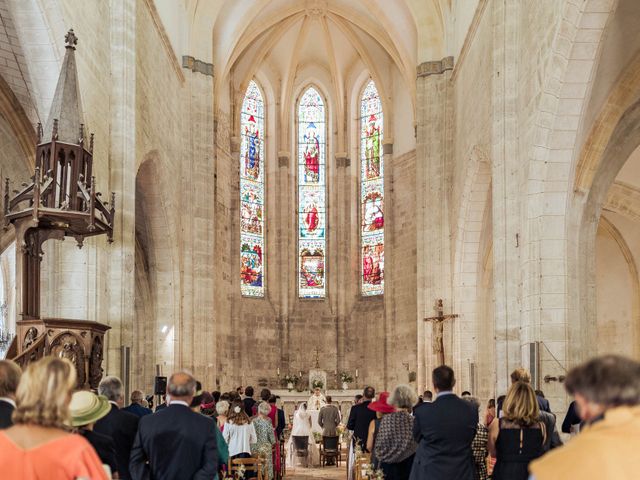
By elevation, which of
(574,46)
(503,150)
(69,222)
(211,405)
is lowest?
(211,405)

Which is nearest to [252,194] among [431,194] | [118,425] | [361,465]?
[431,194]

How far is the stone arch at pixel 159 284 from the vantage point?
2116 centimetres

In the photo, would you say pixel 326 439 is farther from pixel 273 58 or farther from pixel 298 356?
pixel 273 58

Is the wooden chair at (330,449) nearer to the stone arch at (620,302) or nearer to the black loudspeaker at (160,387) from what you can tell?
the black loudspeaker at (160,387)

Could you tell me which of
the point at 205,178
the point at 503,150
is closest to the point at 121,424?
the point at 503,150

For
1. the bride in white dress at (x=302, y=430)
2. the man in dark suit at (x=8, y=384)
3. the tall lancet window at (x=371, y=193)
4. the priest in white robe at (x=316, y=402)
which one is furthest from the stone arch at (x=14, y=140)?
the tall lancet window at (x=371, y=193)

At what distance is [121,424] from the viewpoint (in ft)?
20.0

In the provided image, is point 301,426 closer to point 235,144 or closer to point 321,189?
point 235,144

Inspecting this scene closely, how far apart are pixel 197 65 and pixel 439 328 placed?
9108mm

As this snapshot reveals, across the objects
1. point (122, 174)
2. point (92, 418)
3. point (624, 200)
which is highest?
point (624, 200)

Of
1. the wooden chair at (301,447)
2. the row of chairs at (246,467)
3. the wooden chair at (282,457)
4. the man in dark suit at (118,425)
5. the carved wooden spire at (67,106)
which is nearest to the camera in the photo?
the man in dark suit at (118,425)

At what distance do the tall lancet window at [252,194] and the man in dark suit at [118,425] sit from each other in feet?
77.2

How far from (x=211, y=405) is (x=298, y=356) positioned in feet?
65.8

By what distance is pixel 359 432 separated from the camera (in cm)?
1047
